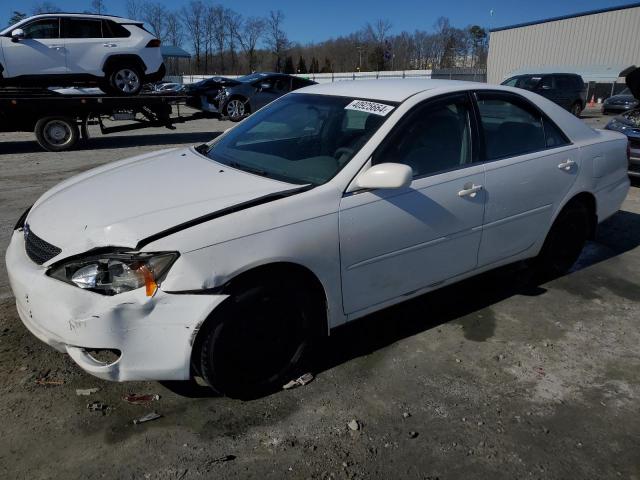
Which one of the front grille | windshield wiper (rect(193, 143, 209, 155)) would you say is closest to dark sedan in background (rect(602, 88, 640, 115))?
windshield wiper (rect(193, 143, 209, 155))

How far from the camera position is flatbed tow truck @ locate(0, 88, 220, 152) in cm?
1078

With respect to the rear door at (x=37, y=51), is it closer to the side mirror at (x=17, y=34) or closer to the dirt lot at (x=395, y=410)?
the side mirror at (x=17, y=34)

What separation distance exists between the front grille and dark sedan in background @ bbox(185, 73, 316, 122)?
501 inches

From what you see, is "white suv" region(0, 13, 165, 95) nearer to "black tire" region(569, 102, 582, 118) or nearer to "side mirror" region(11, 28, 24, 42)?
"side mirror" region(11, 28, 24, 42)

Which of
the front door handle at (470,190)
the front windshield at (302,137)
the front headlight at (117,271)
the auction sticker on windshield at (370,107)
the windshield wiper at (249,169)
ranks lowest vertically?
the front headlight at (117,271)

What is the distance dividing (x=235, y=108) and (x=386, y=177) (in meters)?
14.4

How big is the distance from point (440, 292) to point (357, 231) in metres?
1.63

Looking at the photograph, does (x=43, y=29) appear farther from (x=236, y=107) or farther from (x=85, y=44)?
(x=236, y=107)

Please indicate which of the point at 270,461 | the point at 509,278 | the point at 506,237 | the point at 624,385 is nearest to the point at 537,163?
the point at 506,237

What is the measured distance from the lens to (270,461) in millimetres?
2336

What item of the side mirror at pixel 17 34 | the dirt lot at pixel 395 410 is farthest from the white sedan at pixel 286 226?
the side mirror at pixel 17 34

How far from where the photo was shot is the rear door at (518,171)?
3.51 metres

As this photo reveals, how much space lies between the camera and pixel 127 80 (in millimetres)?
12211

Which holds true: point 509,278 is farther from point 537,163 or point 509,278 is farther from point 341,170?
point 341,170
